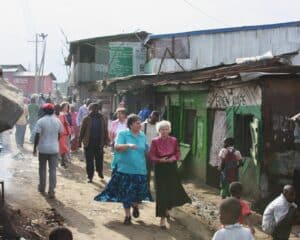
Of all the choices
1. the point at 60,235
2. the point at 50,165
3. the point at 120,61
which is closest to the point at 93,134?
the point at 50,165

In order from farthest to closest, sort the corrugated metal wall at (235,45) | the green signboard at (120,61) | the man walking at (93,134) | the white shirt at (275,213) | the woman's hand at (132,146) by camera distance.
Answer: the green signboard at (120,61) < the corrugated metal wall at (235,45) < the man walking at (93,134) < the woman's hand at (132,146) < the white shirt at (275,213)

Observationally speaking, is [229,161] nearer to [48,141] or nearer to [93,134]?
[48,141]

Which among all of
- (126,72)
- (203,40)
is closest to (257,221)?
(203,40)

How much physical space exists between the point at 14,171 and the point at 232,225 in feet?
32.3

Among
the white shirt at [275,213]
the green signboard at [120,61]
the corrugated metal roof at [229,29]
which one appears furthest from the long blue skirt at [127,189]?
the green signboard at [120,61]

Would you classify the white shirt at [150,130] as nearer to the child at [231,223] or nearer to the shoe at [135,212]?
the shoe at [135,212]

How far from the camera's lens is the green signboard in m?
31.6

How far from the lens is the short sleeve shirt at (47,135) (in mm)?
10055

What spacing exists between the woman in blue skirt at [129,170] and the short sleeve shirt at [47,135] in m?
1.87

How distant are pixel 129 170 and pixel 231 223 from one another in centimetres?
428

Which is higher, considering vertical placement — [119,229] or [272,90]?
[272,90]

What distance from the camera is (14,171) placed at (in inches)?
524

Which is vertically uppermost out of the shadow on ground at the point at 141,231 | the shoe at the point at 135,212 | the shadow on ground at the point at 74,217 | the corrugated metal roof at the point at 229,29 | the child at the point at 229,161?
the corrugated metal roof at the point at 229,29

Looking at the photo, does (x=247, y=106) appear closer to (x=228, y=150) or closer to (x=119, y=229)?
(x=228, y=150)
